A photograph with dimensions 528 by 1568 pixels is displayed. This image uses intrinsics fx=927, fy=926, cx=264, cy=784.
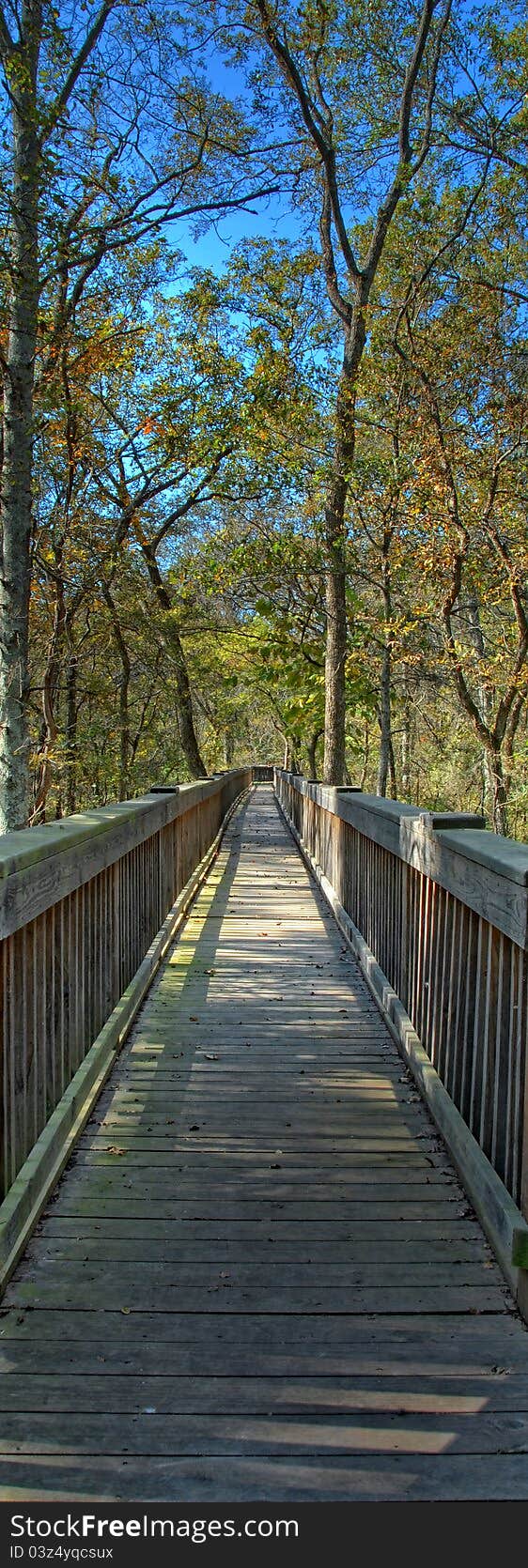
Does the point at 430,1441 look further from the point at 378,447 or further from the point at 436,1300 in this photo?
the point at 378,447

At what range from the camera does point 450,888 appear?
3.11 metres

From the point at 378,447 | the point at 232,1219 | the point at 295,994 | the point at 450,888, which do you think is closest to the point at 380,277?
the point at 378,447

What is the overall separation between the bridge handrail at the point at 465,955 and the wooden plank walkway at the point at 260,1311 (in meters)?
0.28

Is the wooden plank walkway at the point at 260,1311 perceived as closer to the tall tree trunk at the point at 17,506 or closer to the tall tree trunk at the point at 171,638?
the tall tree trunk at the point at 17,506

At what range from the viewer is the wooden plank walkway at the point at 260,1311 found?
175 centimetres

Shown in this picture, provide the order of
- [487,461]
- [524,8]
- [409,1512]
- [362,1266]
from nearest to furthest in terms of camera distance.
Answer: [409,1512] → [362,1266] → [524,8] → [487,461]

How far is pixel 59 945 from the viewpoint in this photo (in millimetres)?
3084

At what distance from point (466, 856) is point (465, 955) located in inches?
15.6

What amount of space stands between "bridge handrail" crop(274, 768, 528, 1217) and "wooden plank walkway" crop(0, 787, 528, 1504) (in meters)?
0.28

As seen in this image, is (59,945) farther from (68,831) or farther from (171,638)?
(171,638)

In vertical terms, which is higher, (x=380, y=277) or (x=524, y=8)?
(x=524, y=8)

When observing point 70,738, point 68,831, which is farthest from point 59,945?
point 70,738

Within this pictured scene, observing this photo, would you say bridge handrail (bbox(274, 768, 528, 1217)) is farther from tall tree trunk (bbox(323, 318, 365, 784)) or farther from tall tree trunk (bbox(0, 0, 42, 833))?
tall tree trunk (bbox(323, 318, 365, 784))

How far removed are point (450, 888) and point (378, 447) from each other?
1240 centimetres
